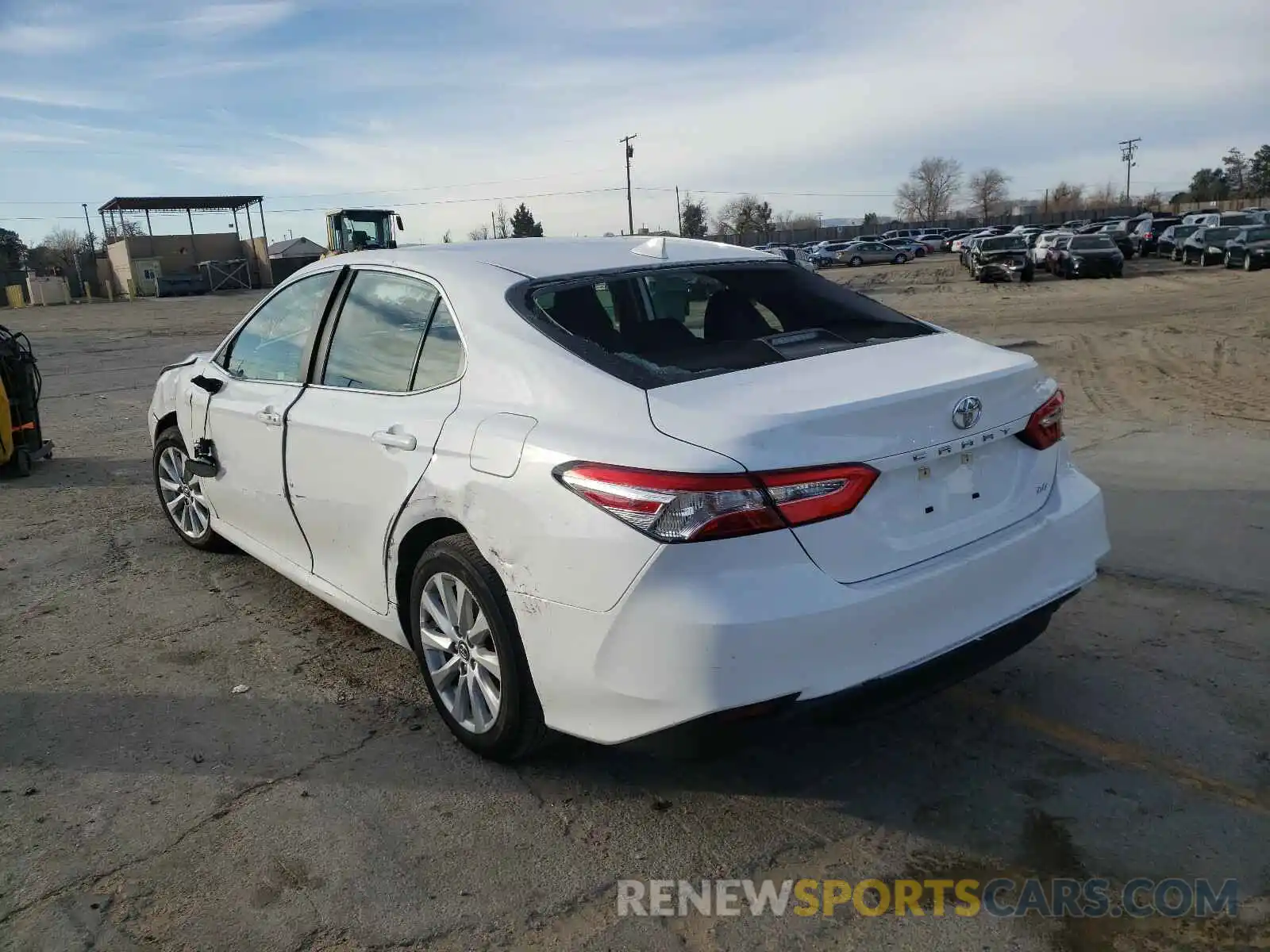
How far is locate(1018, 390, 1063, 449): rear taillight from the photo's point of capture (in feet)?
10.2

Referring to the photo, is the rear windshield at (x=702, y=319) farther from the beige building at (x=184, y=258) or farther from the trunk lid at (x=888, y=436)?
the beige building at (x=184, y=258)

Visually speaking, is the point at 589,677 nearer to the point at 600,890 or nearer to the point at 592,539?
the point at 592,539

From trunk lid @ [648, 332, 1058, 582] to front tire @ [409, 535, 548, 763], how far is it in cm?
79

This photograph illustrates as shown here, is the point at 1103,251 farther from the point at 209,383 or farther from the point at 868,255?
the point at 209,383

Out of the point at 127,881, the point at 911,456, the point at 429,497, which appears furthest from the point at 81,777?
the point at 911,456

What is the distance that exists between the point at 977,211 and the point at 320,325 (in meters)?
140

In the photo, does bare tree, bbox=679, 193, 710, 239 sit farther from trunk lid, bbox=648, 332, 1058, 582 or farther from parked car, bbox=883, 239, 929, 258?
trunk lid, bbox=648, 332, 1058, 582

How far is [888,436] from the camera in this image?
105 inches

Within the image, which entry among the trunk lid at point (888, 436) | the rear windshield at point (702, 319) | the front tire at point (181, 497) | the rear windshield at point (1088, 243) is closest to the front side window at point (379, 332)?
the rear windshield at point (702, 319)

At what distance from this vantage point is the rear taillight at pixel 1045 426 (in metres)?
3.11

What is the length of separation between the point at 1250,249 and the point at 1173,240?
329 inches

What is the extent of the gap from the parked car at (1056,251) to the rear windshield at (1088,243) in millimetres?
379

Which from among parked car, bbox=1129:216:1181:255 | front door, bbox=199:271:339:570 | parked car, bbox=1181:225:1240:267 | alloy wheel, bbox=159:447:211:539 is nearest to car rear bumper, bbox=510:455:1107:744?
front door, bbox=199:271:339:570

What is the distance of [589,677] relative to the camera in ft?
8.79
